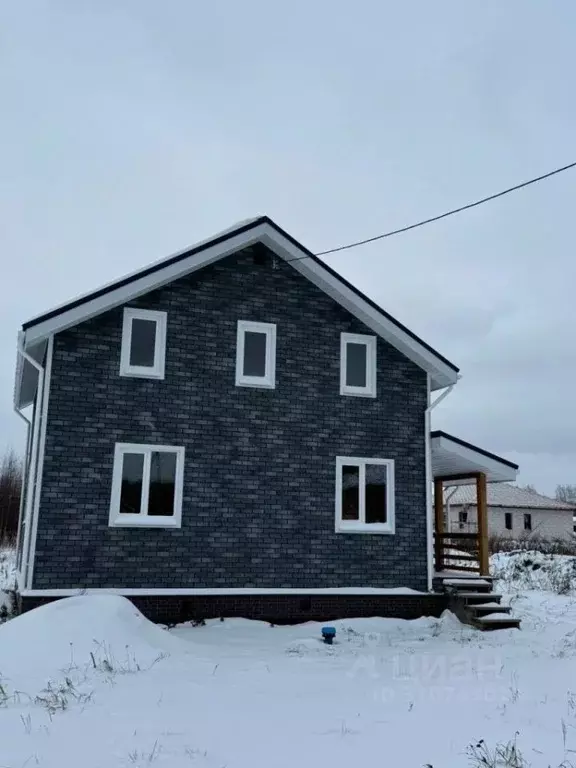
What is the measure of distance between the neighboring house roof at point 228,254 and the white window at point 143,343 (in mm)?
391

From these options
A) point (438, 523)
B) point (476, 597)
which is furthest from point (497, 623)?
point (438, 523)

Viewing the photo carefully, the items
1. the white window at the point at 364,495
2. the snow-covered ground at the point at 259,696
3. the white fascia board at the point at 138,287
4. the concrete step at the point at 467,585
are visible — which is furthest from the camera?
the concrete step at the point at 467,585

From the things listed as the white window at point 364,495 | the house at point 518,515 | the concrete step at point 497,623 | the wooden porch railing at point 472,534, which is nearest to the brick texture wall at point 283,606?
the concrete step at point 497,623

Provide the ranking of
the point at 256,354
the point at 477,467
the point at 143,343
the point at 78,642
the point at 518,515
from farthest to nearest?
the point at 518,515, the point at 477,467, the point at 256,354, the point at 143,343, the point at 78,642

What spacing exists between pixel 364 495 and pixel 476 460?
8.51ft

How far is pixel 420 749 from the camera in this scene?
220 inches

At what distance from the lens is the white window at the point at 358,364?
13.9 metres

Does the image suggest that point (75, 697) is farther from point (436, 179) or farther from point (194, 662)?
point (436, 179)

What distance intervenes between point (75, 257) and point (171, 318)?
13.8 m

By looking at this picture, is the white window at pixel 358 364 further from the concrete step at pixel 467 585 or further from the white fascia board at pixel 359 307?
the concrete step at pixel 467 585

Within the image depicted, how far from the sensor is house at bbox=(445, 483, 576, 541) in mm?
45188

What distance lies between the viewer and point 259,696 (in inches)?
281

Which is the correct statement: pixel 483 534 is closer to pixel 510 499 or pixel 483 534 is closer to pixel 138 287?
pixel 138 287

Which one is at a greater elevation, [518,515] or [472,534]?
[518,515]
